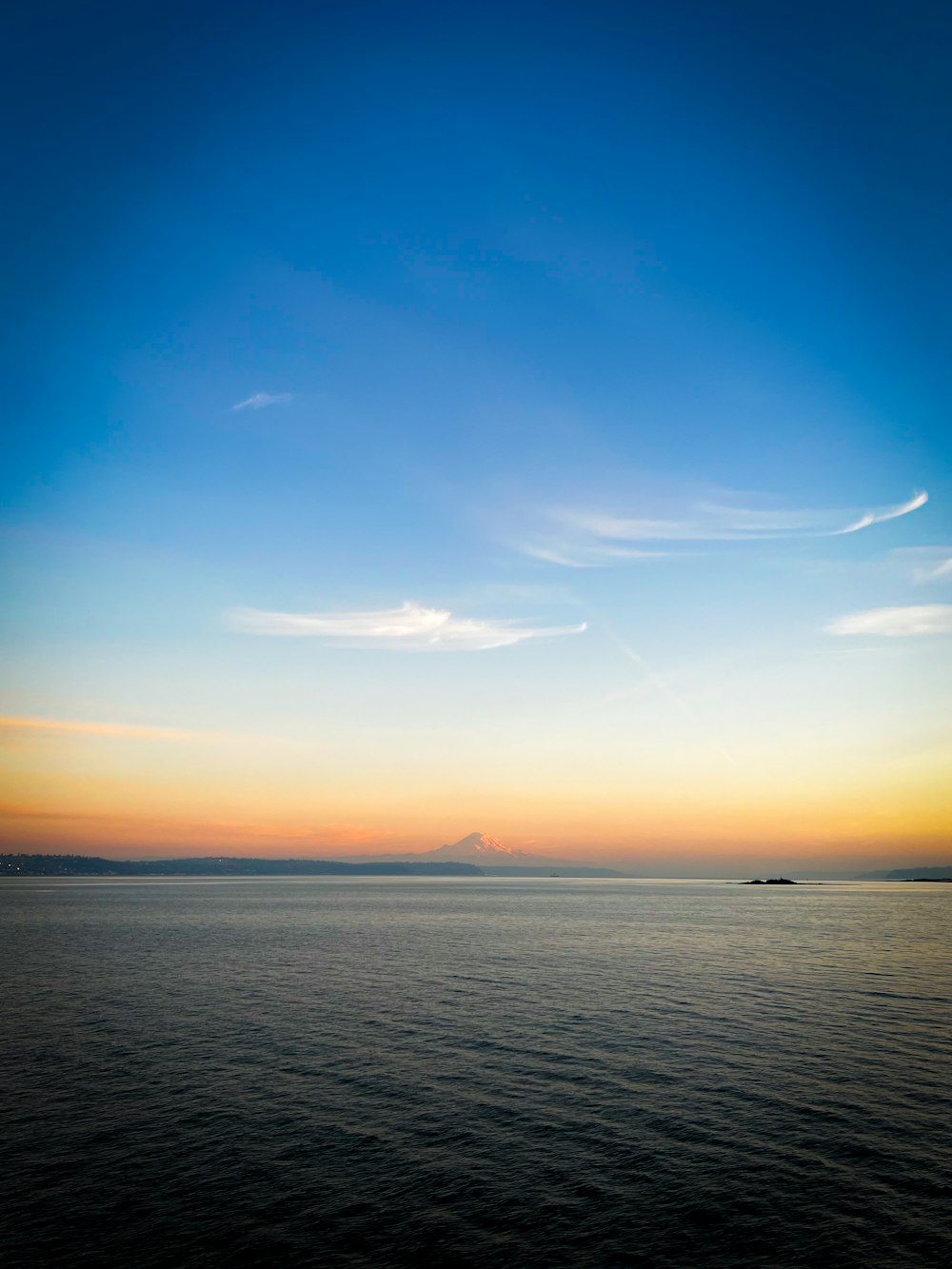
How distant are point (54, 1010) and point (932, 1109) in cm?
5803

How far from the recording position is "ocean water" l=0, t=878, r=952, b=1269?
22.9 meters

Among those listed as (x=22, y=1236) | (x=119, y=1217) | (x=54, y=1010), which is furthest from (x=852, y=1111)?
(x=54, y=1010)

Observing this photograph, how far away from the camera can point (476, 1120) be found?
32656 millimetres

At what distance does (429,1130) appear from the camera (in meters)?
31.3

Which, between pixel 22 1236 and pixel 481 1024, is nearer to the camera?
pixel 22 1236

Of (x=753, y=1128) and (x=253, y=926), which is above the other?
(x=753, y=1128)

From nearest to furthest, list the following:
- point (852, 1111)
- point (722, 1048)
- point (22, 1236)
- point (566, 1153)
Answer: point (22, 1236) < point (566, 1153) < point (852, 1111) < point (722, 1048)

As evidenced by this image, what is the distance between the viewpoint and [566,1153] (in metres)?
29.0

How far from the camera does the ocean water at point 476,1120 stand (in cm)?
2289

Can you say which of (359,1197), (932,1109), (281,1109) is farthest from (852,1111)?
(281,1109)

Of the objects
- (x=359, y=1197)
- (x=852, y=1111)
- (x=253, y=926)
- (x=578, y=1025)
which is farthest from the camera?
(x=253, y=926)

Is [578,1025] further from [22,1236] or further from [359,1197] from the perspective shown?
[22,1236]

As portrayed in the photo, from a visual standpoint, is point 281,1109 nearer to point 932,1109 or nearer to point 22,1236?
point 22,1236

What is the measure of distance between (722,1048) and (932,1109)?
1290cm
